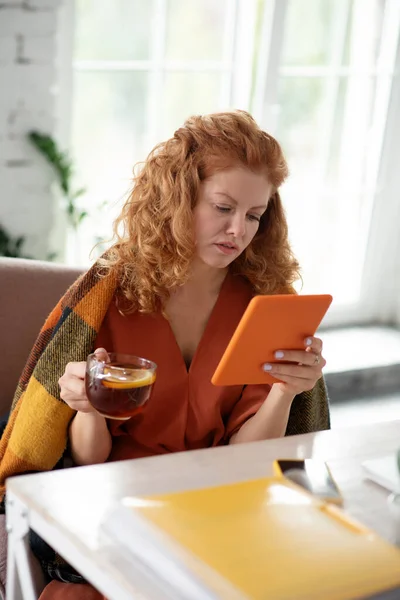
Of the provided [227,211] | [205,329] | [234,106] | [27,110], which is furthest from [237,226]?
[234,106]

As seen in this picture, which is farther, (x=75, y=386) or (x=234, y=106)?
(x=234, y=106)

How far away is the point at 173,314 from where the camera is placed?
175 centimetres

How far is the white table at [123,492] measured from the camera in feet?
3.34

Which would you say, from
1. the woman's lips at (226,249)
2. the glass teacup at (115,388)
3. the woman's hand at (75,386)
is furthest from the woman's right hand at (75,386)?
the woman's lips at (226,249)

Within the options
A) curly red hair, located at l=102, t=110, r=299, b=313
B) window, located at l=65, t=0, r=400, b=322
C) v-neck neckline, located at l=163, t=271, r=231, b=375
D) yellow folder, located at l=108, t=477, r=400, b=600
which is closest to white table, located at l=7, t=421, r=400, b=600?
yellow folder, located at l=108, t=477, r=400, b=600

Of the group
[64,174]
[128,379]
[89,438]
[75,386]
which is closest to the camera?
[128,379]

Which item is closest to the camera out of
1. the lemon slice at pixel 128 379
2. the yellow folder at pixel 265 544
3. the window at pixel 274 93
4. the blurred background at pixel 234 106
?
the yellow folder at pixel 265 544

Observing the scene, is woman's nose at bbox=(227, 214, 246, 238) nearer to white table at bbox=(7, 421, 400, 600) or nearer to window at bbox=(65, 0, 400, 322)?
white table at bbox=(7, 421, 400, 600)

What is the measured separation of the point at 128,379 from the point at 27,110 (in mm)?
1809

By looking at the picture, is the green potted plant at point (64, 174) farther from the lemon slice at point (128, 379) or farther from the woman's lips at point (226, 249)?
the lemon slice at point (128, 379)

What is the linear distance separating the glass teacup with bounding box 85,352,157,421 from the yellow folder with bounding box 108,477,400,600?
19cm

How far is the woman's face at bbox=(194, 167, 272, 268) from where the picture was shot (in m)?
1.64

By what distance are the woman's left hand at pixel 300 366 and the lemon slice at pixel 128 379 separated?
0.73ft

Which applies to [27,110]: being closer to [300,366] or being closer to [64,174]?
[64,174]
